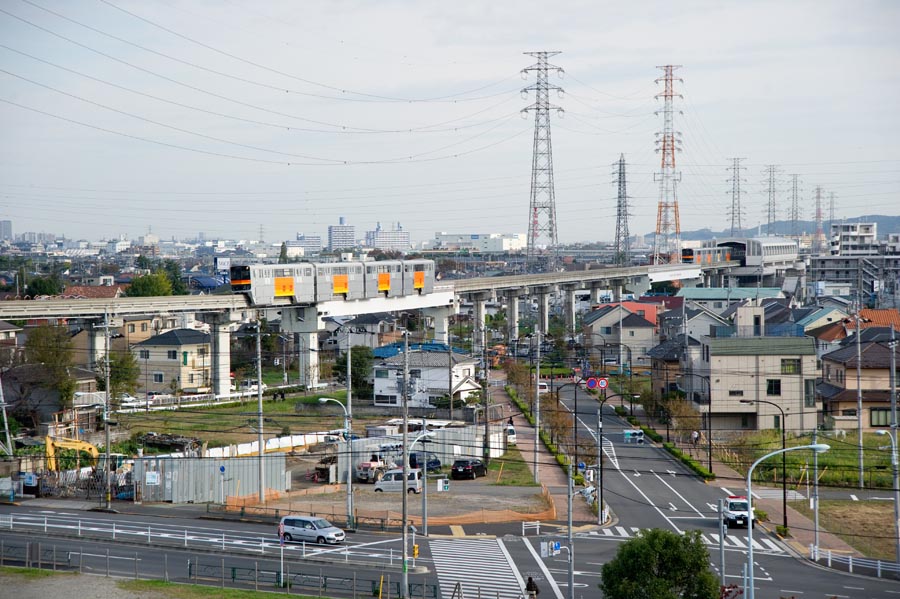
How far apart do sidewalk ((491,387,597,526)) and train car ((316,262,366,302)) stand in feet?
28.7

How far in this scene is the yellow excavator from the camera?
73.5 ft

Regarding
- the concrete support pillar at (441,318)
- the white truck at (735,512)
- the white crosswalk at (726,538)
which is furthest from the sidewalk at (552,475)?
the concrete support pillar at (441,318)

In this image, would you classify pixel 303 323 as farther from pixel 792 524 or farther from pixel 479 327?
pixel 792 524

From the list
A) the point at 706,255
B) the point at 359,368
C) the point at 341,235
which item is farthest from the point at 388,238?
the point at 359,368

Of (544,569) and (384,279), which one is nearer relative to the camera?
(544,569)

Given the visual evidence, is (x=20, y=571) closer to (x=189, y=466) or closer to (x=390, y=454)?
(x=189, y=466)

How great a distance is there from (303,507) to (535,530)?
4.97 meters

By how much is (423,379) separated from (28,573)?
1758 cm

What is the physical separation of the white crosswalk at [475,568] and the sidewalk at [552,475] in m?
2.62

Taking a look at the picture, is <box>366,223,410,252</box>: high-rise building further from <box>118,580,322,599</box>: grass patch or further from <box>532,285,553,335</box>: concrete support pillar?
<box>118,580,322,599</box>: grass patch

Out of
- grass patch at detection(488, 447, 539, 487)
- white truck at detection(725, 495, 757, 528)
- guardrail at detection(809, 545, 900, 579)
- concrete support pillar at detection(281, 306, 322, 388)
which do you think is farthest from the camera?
concrete support pillar at detection(281, 306, 322, 388)

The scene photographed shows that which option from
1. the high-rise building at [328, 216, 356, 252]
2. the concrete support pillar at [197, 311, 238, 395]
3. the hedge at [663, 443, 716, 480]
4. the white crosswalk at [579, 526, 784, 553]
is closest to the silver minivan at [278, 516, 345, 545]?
the white crosswalk at [579, 526, 784, 553]

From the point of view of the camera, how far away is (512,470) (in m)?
24.1

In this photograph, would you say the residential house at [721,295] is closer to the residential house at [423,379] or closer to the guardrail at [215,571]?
the residential house at [423,379]
